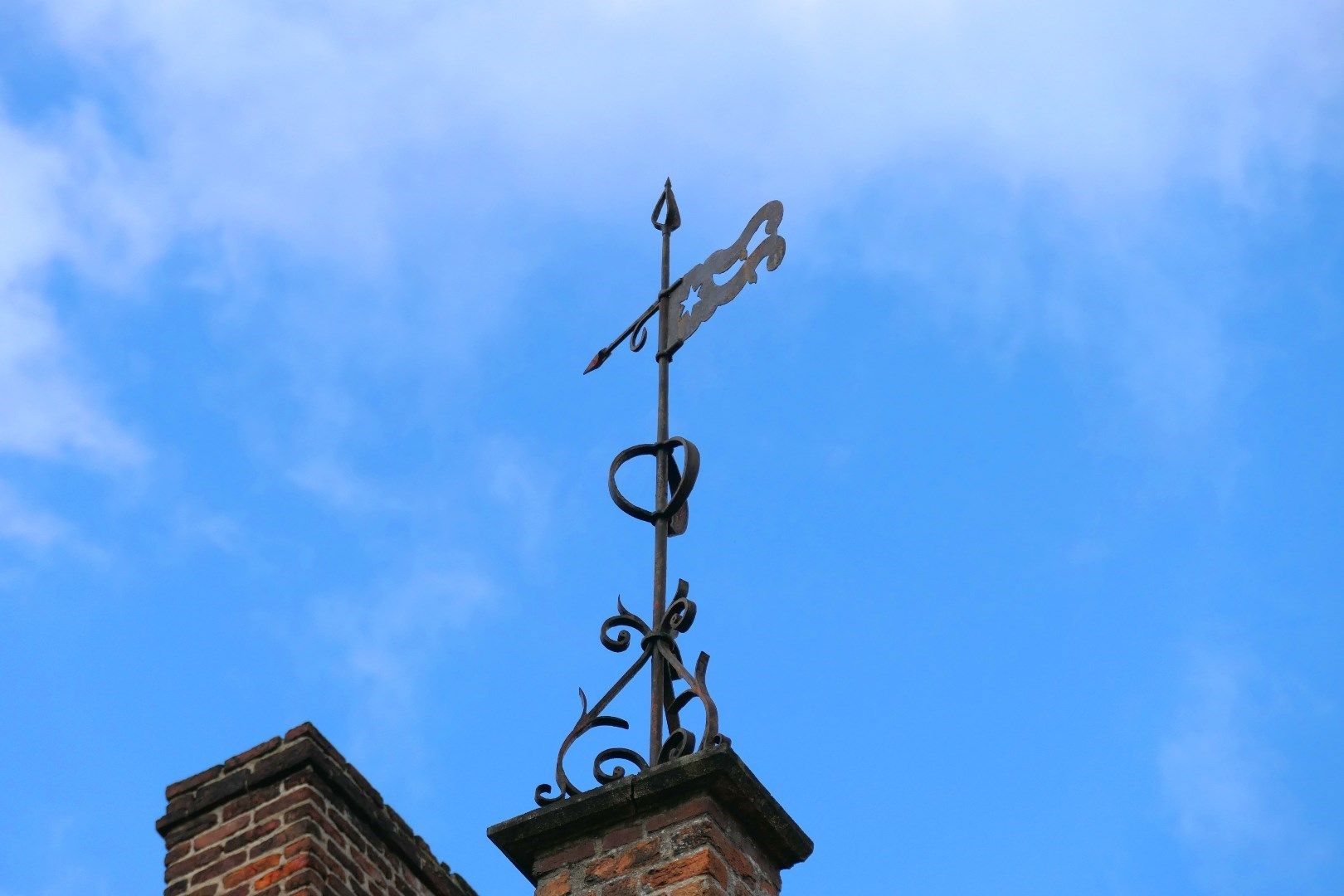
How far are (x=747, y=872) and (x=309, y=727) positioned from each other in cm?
209

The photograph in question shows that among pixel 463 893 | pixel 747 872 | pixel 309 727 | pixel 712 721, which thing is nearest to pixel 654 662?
pixel 712 721

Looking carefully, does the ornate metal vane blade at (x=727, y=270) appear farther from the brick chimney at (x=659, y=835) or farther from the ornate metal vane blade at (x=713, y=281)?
the brick chimney at (x=659, y=835)

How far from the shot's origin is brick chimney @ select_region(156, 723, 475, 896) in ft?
23.5

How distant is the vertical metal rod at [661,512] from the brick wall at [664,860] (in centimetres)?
30

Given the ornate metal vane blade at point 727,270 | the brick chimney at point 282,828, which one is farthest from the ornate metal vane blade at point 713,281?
the brick chimney at point 282,828

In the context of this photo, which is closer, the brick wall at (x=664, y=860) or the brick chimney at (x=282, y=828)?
the brick wall at (x=664, y=860)

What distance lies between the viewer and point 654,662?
673cm

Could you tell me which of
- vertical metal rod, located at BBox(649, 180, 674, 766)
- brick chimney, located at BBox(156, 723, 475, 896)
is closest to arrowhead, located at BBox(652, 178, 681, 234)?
vertical metal rod, located at BBox(649, 180, 674, 766)

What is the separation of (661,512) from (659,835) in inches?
60.0

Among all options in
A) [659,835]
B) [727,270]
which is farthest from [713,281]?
[659,835]

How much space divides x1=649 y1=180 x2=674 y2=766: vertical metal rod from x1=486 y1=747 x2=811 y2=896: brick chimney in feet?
0.71

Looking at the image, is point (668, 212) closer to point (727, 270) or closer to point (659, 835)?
point (727, 270)

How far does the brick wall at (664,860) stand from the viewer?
5.98 metres

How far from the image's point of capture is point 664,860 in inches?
238
